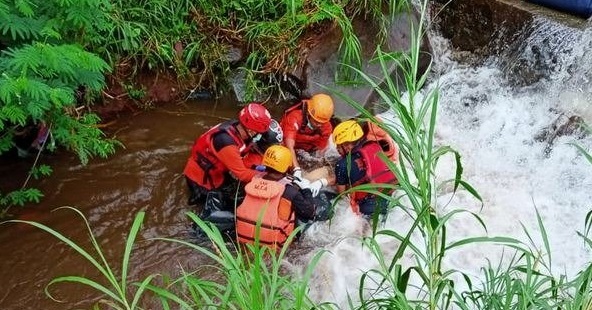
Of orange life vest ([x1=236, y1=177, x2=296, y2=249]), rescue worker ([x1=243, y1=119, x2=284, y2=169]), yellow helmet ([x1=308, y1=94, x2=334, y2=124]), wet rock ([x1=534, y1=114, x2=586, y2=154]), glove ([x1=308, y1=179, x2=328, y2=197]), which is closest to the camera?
orange life vest ([x1=236, y1=177, x2=296, y2=249])

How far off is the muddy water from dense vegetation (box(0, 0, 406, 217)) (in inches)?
6.9

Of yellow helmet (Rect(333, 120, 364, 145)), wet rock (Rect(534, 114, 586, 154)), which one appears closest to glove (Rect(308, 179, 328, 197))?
yellow helmet (Rect(333, 120, 364, 145))

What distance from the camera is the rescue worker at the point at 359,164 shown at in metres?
4.50

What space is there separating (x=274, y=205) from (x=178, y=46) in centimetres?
257

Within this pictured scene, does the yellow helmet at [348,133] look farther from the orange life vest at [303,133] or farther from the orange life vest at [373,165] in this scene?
the orange life vest at [303,133]

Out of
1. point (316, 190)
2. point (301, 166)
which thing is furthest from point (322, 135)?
point (316, 190)

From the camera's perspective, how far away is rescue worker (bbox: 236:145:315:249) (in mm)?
4145

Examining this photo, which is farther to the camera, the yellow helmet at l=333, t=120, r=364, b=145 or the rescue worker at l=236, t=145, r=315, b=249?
the yellow helmet at l=333, t=120, r=364, b=145

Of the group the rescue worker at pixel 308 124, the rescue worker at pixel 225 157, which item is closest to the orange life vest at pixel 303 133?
the rescue worker at pixel 308 124

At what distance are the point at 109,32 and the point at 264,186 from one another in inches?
→ 93.9

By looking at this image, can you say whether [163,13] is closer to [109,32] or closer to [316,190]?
[109,32]

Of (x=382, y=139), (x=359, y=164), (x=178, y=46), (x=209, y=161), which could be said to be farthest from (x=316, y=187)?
(x=178, y=46)

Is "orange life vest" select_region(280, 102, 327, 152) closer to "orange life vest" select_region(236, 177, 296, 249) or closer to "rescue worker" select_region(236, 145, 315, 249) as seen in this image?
"rescue worker" select_region(236, 145, 315, 249)

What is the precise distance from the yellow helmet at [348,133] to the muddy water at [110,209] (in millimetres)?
1445
